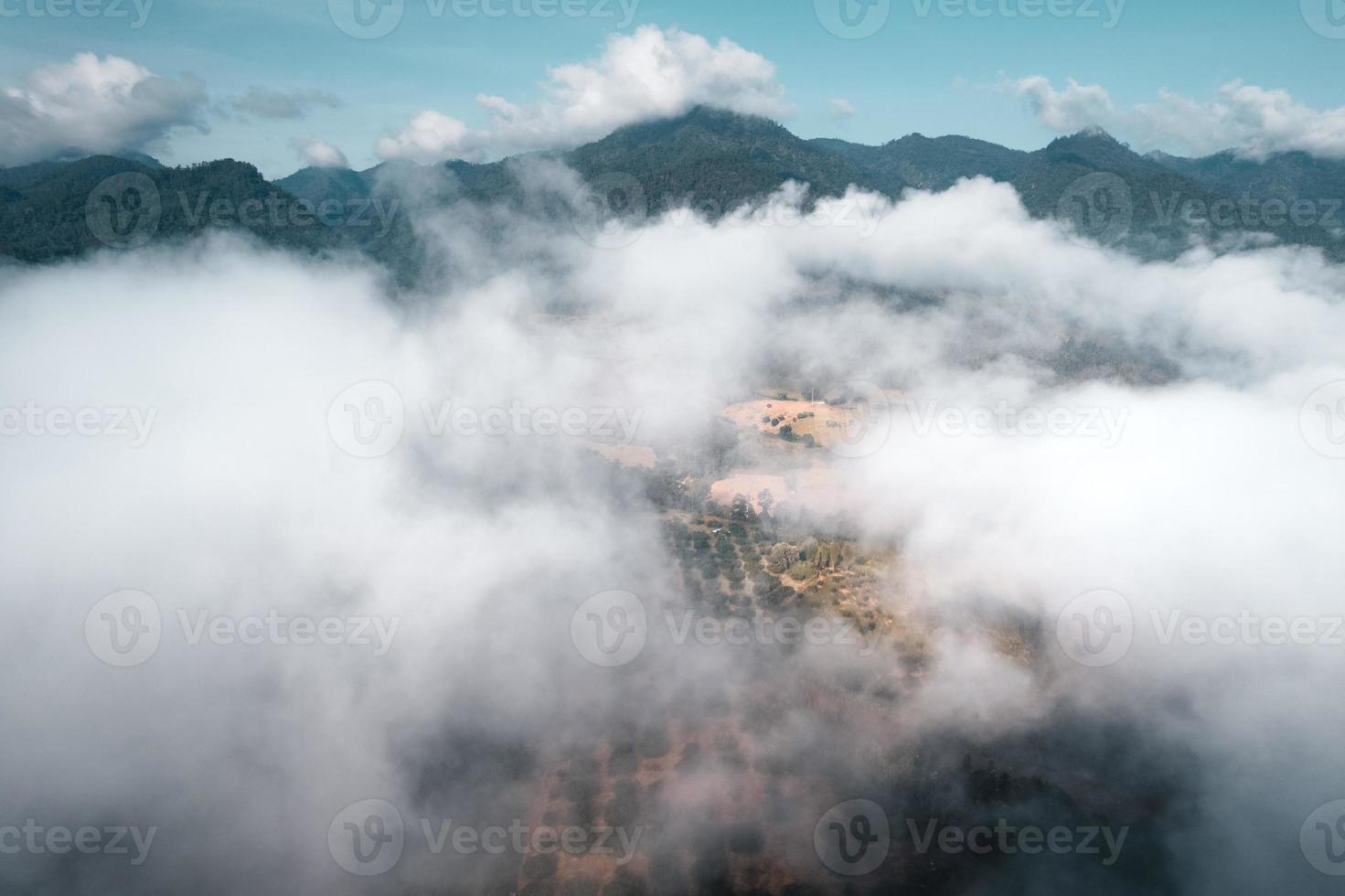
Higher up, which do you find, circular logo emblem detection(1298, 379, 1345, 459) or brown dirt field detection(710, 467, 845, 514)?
circular logo emblem detection(1298, 379, 1345, 459)

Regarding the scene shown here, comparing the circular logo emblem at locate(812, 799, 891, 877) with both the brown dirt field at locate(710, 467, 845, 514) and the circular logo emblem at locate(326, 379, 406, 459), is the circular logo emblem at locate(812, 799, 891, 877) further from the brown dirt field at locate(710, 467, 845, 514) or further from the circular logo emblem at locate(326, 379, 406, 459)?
the circular logo emblem at locate(326, 379, 406, 459)

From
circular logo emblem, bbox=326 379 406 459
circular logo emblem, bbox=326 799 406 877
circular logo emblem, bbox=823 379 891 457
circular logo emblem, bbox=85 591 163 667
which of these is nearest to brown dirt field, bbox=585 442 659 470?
circular logo emblem, bbox=326 379 406 459

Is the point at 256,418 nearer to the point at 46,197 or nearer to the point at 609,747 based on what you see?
the point at 609,747

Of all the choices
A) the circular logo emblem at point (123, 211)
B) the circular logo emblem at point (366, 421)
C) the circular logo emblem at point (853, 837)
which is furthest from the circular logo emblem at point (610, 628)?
the circular logo emblem at point (123, 211)

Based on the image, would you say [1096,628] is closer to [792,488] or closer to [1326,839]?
[1326,839]

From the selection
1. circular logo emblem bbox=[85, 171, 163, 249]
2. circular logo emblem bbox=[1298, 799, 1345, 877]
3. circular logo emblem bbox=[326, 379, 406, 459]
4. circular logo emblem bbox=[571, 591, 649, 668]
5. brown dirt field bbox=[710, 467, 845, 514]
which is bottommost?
circular logo emblem bbox=[1298, 799, 1345, 877]

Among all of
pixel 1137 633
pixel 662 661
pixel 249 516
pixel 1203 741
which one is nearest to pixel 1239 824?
pixel 1203 741
